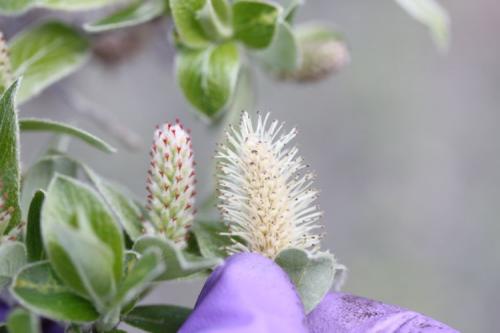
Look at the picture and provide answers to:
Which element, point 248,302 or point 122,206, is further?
point 122,206

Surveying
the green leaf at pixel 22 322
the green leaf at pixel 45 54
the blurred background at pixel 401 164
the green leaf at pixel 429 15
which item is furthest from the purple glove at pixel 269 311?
the blurred background at pixel 401 164

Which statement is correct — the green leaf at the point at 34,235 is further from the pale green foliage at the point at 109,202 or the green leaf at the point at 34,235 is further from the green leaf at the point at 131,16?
the green leaf at the point at 131,16

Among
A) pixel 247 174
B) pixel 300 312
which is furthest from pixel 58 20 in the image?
pixel 300 312

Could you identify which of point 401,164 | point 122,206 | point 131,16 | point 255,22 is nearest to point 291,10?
point 255,22

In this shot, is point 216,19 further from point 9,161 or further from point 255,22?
point 9,161

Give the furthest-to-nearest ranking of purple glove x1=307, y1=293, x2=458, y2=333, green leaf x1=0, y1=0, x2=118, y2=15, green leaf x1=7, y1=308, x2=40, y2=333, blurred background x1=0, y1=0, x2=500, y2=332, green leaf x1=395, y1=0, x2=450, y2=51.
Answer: blurred background x1=0, y1=0, x2=500, y2=332, green leaf x1=395, y1=0, x2=450, y2=51, green leaf x1=0, y1=0, x2=118, y2=15, purple glove x1=307, y1=293, x2=458, y2=333, green leaf x1=7, y1=308, x2=40, y2=333

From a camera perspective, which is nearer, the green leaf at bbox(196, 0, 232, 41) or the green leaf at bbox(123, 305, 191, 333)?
the green leaf at bbox(123, 305, 191, 333)

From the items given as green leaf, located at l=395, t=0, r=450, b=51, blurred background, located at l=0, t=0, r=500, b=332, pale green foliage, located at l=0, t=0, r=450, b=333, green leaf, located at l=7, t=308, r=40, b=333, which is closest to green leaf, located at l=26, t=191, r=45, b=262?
pale green foliage, located at l=0, t=0, r=450, b=333

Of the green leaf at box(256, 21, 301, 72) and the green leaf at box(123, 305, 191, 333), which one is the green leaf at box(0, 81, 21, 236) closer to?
the green leaf at box(123, 305, 191, 333)
